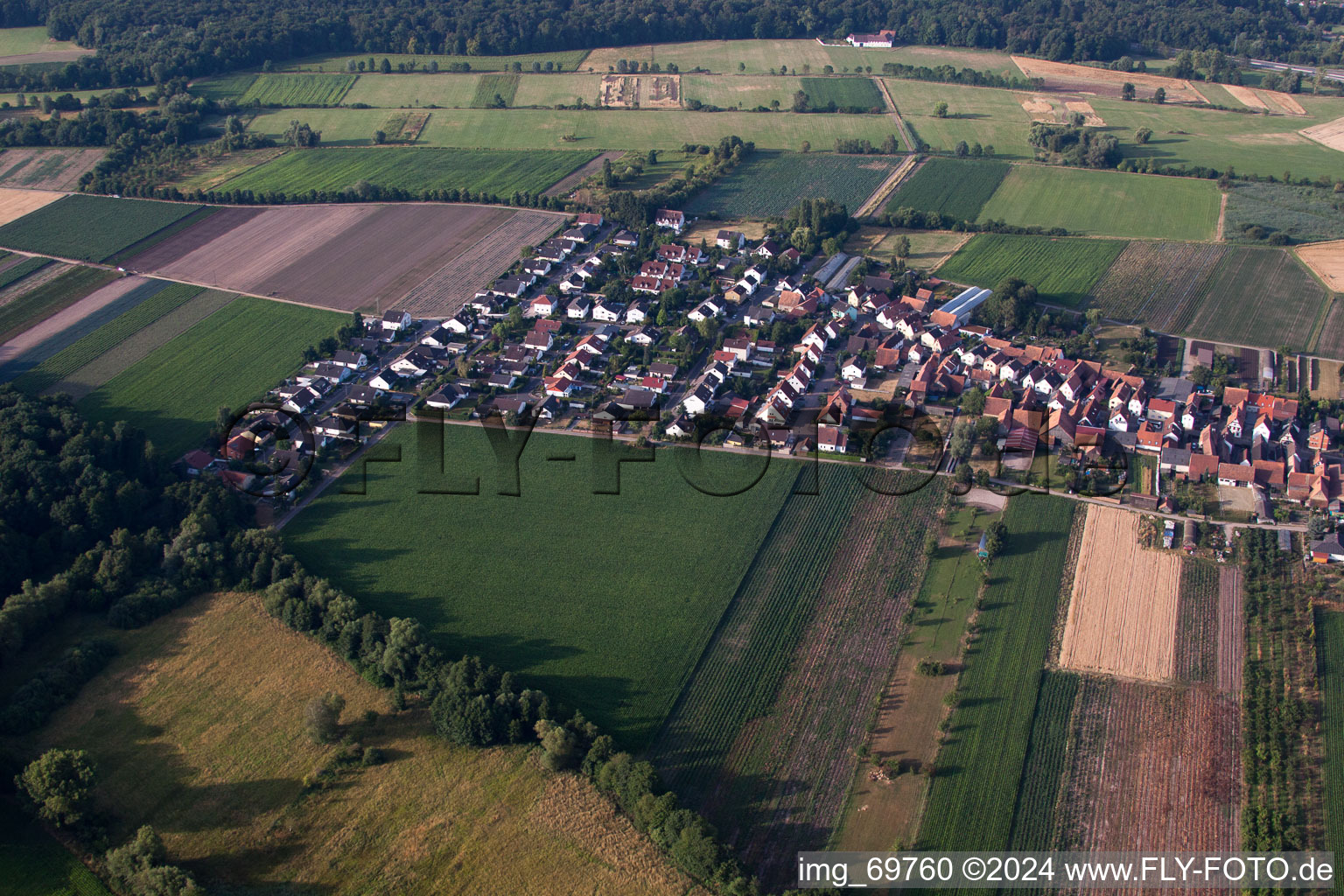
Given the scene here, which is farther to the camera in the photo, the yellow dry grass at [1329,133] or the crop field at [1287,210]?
the yellow dry grass at [1329,133]

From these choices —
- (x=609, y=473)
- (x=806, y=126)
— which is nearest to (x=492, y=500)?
(x=609, y=473)

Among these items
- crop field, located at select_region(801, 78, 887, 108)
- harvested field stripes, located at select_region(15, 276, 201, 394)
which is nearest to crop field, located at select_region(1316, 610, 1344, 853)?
harvested field stripes, located at select_region(15, 276, 201, 394)

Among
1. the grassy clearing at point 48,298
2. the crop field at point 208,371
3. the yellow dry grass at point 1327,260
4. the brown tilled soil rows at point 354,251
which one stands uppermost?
the yellow dry grass at point 1327,260

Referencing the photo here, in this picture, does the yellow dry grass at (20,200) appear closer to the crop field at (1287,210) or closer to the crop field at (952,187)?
the crop field at (952,187)

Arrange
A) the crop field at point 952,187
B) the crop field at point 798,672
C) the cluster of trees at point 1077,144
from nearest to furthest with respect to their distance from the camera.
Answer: the crop field at point 798,672, the crop field at point 952,187, the cluster of trees at point 1077,144

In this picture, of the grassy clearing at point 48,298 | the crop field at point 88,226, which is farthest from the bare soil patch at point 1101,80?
the grassy clearing at point 48,298

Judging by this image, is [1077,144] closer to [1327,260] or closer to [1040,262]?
[1040,262]

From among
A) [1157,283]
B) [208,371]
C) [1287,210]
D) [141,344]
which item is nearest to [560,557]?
[208,371]

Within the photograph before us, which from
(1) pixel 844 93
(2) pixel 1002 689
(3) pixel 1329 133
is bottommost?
(2) pixel 1002 689
